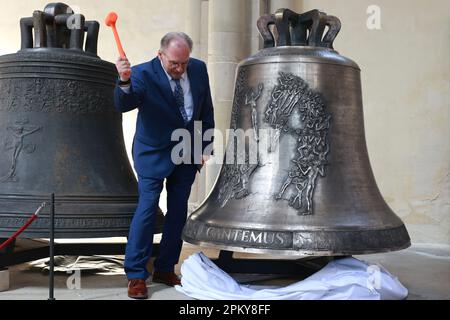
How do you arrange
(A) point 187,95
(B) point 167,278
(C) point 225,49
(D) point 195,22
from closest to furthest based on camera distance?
(A) point 187,95 → (B) point 167,278 → (C) point 225,49 → (D) point 195,22

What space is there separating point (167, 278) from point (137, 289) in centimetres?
36

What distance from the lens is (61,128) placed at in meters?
3.76

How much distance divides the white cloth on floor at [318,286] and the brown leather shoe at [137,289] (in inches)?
7.4

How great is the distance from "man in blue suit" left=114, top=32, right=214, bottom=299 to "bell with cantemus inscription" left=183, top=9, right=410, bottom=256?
0.28 m

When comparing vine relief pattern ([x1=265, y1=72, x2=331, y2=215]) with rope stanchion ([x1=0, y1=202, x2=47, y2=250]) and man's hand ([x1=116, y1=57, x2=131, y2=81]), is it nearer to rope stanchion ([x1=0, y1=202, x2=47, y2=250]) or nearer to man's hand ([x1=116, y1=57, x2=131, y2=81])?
man's hand ([x1=116, y1=57, x2=131, y2=81])

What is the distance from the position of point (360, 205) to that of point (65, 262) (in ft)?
7.19

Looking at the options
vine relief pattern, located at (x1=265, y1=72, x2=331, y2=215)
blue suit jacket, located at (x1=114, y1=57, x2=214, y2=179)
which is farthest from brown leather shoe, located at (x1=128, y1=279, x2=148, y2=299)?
vine relief pattern, located at (x1=265, y1=72, x2=331, y2=215)

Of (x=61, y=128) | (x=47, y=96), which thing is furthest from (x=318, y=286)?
(x=47, y=96)

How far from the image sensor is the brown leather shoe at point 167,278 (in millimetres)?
3766

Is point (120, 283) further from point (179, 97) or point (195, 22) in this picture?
point (195, 22)

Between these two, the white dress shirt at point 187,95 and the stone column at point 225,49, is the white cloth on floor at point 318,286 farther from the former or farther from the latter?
the stone column at point 225,49

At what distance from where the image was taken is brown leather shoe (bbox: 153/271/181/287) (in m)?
3.77

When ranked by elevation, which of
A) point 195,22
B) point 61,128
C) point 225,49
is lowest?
point 61,128

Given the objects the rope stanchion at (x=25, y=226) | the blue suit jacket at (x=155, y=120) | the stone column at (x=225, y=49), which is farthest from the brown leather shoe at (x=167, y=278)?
the stone column at (x=225, y=49)
